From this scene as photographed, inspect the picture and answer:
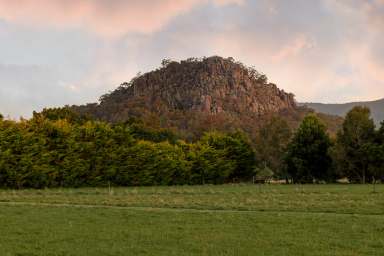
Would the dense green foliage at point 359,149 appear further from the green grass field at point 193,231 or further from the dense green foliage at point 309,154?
the green grass field at point 193,231

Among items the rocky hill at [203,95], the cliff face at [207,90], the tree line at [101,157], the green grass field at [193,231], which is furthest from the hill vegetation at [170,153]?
the cliff face at [207,90]

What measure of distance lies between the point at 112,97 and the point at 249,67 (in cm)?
4427

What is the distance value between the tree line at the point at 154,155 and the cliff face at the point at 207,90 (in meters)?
64.2

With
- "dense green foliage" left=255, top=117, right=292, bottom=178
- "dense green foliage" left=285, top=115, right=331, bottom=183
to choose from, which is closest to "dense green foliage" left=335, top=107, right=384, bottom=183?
"dense green foliage" left=285, top=115, right=331, bottom=183

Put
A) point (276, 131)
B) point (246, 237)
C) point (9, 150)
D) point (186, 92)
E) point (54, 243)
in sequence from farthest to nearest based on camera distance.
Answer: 1. point (186, 92)
2. point (276, 131)
3. point (9, 150)
4. point (246, 237)
5. point (54, 243)

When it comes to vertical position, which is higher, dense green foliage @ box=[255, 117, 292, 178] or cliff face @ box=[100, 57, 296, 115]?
cliff face @ box=[100, 57, 296, 115]

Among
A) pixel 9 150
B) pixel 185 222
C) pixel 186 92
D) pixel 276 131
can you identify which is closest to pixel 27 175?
pixel 9 150

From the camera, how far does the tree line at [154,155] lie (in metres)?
43.6

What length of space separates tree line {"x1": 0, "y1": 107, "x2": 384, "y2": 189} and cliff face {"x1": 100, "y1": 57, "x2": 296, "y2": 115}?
6416 centimetres

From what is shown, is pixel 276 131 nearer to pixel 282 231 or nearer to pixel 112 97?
pixel 282 231

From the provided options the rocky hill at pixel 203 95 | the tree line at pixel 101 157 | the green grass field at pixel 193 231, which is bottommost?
the green grass field at pixel 193 231

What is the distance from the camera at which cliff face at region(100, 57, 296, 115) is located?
133750 millimetres

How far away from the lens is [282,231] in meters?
14.1

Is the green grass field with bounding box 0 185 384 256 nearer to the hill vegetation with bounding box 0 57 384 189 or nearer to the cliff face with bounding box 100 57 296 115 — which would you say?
the hill vegetation with bounding box 0 57 384 189
